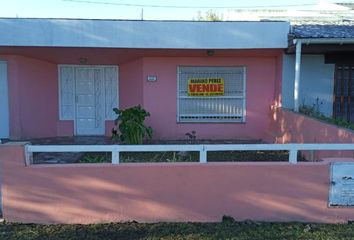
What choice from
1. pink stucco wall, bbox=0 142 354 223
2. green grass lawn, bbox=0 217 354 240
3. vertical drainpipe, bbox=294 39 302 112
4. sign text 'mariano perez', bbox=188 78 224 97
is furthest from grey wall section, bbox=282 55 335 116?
green grass lawn, bbox=0 217 354 240

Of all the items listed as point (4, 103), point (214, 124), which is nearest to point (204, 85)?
point (214, 124)

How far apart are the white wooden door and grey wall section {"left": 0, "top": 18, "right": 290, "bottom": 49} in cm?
221

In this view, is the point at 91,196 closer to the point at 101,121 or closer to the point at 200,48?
the point at 200,48

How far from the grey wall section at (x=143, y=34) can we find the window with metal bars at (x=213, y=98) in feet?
3.97

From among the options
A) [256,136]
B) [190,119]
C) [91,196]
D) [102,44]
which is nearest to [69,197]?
[91,196]

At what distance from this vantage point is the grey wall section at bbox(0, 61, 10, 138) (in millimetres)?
11047

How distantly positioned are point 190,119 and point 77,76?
12.3 ft

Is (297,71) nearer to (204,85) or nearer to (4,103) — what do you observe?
(204,85)

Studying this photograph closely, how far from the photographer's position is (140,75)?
450 inches

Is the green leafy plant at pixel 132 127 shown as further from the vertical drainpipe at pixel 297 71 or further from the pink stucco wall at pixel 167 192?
the pink stucco wall at pixel 167 192

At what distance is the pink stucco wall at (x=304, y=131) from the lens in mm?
6438

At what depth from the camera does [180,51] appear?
10781mm

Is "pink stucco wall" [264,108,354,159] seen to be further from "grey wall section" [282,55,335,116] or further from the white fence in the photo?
the white fence

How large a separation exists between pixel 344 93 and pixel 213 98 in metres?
3.62
